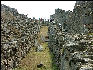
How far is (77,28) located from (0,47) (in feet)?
53.4

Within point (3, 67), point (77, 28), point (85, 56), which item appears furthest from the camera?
point (77, 28)

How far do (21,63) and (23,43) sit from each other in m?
5.53

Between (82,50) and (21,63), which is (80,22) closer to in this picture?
(21,63)

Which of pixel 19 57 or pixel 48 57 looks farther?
pixel 48 57

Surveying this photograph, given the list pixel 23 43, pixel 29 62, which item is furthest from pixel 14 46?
pixel 23 43

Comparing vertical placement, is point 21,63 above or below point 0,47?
below

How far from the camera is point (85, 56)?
44.1 feet

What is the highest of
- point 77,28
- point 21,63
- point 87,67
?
point 77,28

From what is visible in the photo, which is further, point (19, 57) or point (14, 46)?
point (19, 57)

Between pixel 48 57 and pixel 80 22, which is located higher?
pixel 80 22

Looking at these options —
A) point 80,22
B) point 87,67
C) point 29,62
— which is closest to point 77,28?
point 80,22

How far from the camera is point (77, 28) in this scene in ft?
121

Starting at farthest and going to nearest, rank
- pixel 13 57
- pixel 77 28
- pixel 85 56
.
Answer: pixel 77 28 → pixel 13 57 → pixel 85 56

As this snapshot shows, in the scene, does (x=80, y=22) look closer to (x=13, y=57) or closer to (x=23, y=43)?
(x=23, y=43)
